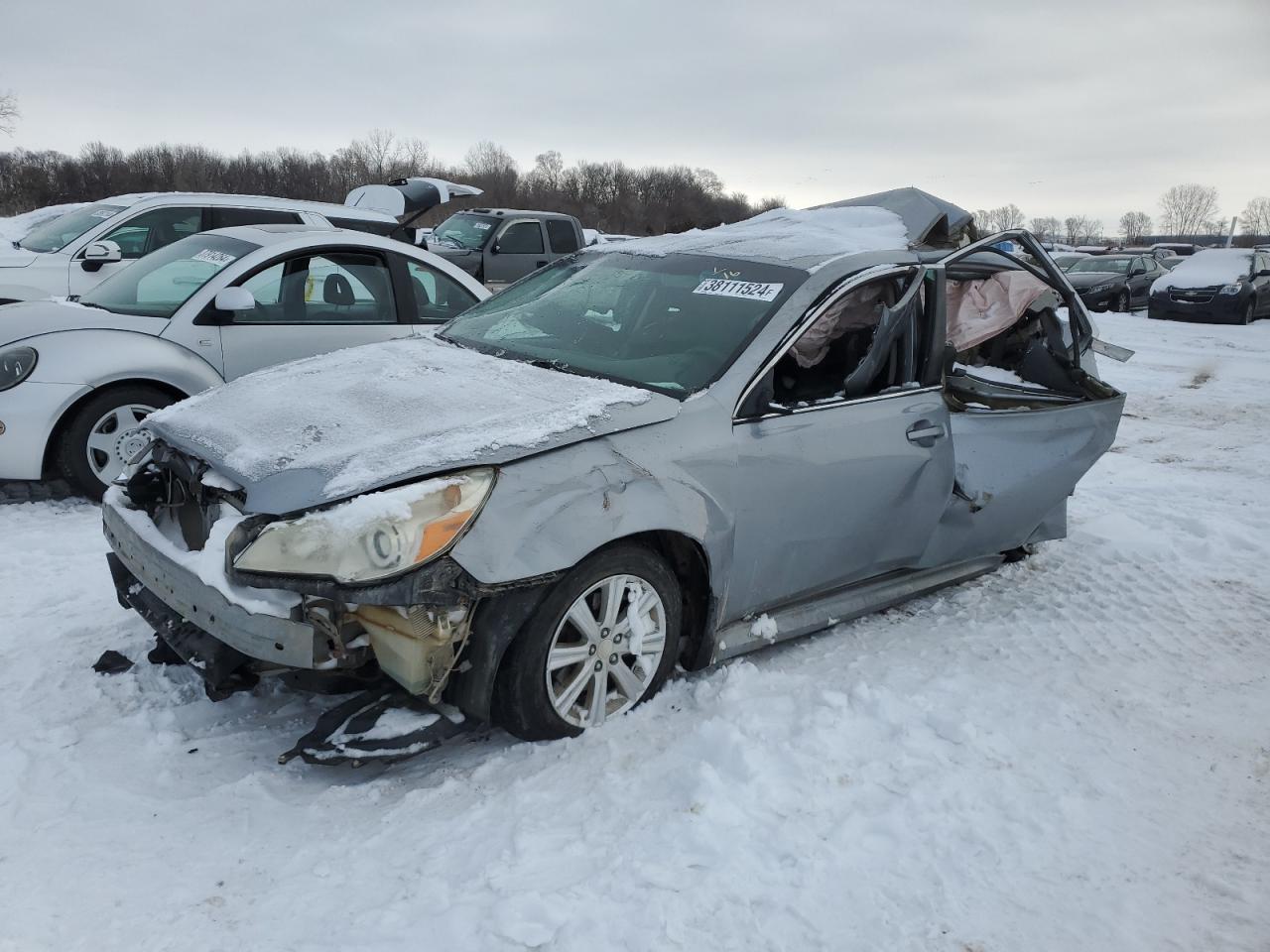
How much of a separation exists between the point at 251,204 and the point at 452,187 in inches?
74.9

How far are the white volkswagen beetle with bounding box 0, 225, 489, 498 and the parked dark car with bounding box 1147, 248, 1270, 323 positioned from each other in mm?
18645

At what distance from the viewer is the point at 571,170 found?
227ft

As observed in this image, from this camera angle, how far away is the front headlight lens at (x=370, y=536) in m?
2.62

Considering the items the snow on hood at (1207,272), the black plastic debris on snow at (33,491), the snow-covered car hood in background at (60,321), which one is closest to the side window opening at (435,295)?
the snow-covered car hood in background at (60,321)

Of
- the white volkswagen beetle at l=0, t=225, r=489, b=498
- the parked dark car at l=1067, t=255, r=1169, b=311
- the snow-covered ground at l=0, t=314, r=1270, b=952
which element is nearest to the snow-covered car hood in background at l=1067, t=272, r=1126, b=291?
the parked dark car at l=1067, t=255, r=1169, b=311

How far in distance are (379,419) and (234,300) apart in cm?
302

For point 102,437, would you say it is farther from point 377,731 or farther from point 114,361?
point 377,731

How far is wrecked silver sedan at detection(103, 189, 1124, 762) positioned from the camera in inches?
107

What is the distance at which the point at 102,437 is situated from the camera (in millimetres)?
5348

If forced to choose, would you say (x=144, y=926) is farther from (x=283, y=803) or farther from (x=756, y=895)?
(x=756, y=895)

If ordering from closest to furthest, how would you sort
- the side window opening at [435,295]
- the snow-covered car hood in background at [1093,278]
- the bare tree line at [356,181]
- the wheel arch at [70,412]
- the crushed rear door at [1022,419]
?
the crushed rear door at [1022,419]
the wheel arch at [70,412]
the side window opening at [435,295]
the snow-covered car hood in background at [1093,278]
the bare tree line at [356,181]

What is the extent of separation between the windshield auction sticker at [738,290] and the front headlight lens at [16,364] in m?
3.69

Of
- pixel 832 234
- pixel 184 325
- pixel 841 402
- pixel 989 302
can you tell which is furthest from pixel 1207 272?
pixel 184 325

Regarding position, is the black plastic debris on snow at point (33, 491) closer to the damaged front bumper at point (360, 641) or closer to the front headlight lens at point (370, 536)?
the damaged front bumper at point (360, 641)
